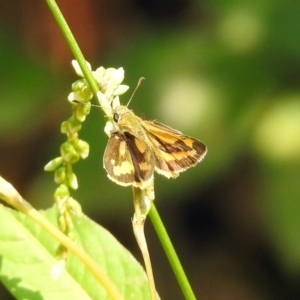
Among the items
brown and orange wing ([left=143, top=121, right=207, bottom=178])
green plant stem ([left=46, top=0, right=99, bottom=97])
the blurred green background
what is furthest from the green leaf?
the blurred green background

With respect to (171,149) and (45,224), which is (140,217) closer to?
(45,224)

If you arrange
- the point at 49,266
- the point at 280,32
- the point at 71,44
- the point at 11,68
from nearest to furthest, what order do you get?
the point at 71,44
the point at 49,266
the point at 280,32
the point at 11,68

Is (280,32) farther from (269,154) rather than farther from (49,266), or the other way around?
(49,266)

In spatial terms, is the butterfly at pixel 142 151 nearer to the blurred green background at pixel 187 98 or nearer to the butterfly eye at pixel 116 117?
the butterfly eye at pixel 116 117

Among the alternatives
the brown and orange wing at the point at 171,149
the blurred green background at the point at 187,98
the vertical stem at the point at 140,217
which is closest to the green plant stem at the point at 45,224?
the vertical stem at the point at 140,217

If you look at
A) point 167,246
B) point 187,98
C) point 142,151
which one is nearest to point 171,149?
point 142,151

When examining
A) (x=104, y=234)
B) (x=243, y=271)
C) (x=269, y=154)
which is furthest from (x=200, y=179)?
(x=104, y=234)
